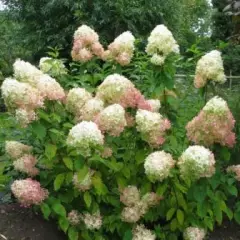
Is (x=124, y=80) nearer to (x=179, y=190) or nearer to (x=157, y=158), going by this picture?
(x=157, y=158)

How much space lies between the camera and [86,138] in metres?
2.63

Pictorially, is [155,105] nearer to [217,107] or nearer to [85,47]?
[217,107]

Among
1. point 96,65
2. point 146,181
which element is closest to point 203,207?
point 146,181

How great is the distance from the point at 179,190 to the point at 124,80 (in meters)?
0.85

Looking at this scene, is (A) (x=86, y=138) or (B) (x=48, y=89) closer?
(A) (x=86, y=138)

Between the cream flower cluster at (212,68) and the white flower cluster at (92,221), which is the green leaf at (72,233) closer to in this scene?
the white flower cluster at (92,221)

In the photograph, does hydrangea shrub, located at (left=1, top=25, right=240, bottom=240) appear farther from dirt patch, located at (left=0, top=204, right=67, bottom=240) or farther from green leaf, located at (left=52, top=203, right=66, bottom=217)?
dirt patch, located at (left=0, top=204, right=67, bottom=240)

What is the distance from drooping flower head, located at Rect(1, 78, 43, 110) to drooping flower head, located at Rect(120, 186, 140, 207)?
0.81m

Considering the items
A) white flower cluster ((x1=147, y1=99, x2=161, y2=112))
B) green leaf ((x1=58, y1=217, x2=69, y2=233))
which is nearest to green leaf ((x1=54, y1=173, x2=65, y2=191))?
green leaf ((x1=58, y1=217, x2=69, y2=233))

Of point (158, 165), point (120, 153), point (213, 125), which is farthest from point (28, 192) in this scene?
point (213, 125)

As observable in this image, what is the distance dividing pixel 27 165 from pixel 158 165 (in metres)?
0.88

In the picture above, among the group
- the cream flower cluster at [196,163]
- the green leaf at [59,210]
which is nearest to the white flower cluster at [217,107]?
the cream flower cluster at [196,163]

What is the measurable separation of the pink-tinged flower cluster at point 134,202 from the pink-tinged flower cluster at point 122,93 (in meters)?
0.57

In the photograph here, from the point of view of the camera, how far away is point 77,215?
3209 mm
